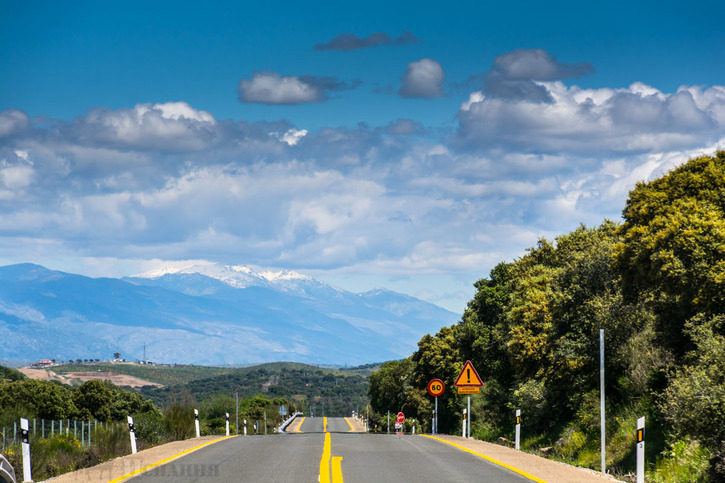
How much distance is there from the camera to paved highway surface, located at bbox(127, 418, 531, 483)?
1462 centimetres

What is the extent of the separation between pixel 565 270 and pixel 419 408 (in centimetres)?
4430

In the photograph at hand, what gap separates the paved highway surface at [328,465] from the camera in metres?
14.6

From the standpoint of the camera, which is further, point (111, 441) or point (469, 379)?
point (469, 379)

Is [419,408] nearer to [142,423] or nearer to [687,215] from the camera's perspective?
[142,423]

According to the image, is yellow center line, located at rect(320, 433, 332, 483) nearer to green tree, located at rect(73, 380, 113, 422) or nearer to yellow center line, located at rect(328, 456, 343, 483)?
yellow center line, located at rect(328, 456, 343, 483)

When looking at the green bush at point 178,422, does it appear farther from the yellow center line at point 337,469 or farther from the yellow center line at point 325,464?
the yellow center line at point 337,469

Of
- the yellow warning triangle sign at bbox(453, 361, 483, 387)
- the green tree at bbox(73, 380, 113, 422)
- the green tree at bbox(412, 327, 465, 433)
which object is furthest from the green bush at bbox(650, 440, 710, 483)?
the green tree at bbox(73, 380, 113, 422)

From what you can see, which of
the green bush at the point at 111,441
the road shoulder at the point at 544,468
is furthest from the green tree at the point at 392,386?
the road shoulder at the point at 544,468

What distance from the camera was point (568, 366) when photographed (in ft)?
91.2

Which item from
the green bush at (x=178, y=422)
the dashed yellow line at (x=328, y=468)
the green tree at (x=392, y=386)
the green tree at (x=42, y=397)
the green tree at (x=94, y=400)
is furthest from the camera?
the green tree at (x=392, y=386)

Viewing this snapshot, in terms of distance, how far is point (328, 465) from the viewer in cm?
1650

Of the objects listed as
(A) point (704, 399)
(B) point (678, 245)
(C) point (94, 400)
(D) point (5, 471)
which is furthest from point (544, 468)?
(C) point (94, 400)

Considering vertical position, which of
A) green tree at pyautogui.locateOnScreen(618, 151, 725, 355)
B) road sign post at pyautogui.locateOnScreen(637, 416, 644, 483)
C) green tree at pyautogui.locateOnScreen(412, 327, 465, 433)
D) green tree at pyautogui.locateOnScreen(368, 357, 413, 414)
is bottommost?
green tree at pyautogui.locateOnScreen(368, 357, 413, 414)

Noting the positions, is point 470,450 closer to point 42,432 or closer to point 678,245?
point 678,245
